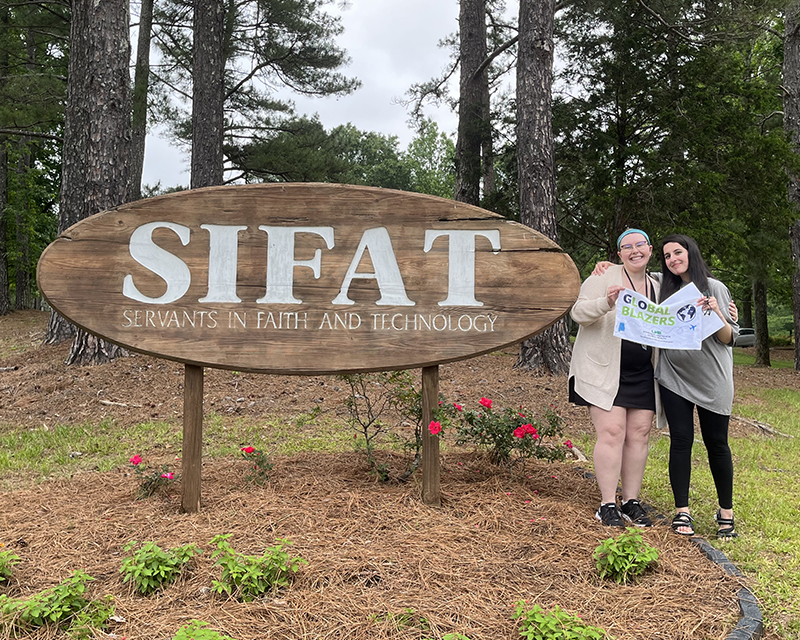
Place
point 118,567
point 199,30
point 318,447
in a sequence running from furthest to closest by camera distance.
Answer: point 199,30 < point 318,447 < point 118,567

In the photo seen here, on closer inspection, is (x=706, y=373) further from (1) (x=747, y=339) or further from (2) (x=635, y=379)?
(1) (x=747, y=339)

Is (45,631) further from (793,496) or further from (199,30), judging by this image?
(199,30)

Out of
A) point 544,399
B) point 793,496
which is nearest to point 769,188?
point 544,399

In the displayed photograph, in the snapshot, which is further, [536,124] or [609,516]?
[536,124]

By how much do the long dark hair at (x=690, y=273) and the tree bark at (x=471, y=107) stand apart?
8935 mm

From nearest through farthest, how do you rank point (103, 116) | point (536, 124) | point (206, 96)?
point (103, 116) → point (536, 124) → point (206, 96)

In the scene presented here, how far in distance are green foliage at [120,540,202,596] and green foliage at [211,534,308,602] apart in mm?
165

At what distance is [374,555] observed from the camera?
113 inches

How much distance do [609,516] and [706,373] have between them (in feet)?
3.14

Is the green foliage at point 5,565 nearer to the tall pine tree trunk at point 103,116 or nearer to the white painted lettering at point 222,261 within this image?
the white painted lettering at point 222,261

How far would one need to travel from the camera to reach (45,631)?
89.4 inches

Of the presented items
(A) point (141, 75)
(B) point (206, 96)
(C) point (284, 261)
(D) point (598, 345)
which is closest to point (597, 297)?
(D) point (598, 345)

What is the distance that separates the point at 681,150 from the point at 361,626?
10059 millimetres

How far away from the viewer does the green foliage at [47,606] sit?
7.44ft
